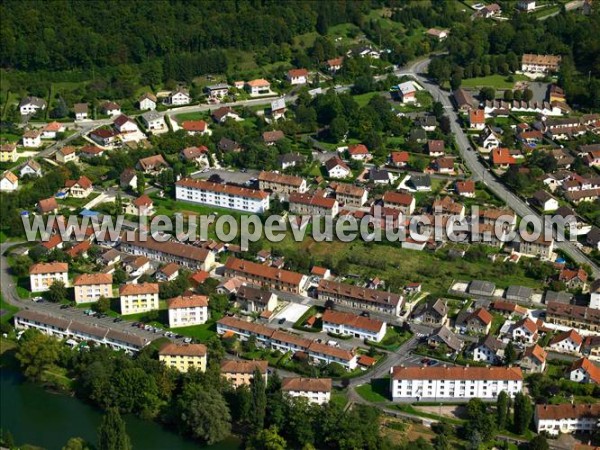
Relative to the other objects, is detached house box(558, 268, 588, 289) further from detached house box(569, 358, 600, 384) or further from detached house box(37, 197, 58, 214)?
detached house box(37, 197, 58, 214)

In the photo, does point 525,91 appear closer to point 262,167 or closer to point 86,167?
point 262,167

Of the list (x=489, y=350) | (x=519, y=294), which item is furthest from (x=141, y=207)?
(x=489, y=350)

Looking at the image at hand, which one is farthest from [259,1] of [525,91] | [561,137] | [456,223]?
[456,223]

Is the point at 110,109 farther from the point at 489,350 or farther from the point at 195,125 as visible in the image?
the point at 489,350

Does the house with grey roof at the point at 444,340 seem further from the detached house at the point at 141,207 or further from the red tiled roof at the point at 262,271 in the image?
the detached house at the point at 141,207

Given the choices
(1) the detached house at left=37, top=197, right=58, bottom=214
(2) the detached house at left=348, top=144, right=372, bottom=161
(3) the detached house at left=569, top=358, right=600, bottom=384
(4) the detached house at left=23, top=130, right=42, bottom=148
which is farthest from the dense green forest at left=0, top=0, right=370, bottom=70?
(3) the detached house at left=569, top=358, right=600, bottom=384

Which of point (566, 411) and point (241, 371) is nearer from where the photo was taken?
point (566, 411)

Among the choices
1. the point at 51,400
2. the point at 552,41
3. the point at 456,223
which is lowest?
the point at 51,400

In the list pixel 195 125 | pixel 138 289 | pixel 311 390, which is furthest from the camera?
pixel 195 125
